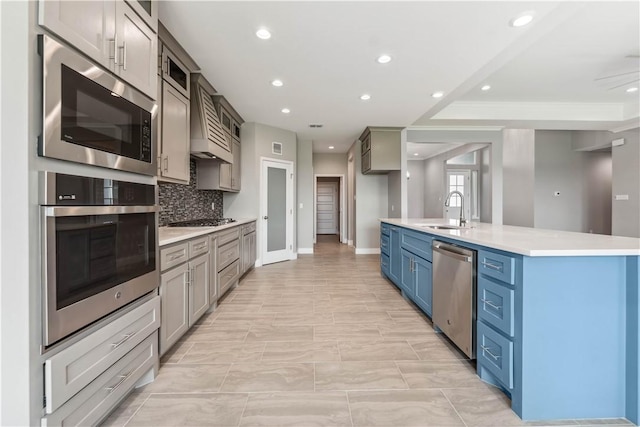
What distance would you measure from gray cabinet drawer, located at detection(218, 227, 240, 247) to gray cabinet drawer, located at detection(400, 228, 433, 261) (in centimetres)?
212

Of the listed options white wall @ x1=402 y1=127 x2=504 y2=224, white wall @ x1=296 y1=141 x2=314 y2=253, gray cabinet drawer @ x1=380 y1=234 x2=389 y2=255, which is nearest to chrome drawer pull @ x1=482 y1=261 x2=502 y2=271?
gray cabinet drawer @ x1=380 y1=234 x2=389 y2=255

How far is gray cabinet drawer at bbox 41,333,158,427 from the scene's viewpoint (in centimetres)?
111

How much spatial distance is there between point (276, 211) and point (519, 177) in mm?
6919

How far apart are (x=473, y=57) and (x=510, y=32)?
434 mm

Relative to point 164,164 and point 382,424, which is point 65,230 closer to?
point 164,164

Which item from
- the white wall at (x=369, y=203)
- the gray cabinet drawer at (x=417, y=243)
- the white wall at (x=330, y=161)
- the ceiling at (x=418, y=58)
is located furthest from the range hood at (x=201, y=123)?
the white wall at (x=330, y=161)

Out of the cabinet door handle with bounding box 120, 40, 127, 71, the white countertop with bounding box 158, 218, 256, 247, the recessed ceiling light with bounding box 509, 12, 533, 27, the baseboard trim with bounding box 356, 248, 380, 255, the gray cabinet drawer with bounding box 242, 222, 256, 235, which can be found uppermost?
the recessed ceiling light with bounding box 509, 12, 533, 27

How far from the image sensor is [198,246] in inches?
96.0

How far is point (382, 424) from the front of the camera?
4.59 feet

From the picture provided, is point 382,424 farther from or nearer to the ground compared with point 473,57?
nearer to the ground

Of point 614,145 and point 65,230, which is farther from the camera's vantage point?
point 614,145

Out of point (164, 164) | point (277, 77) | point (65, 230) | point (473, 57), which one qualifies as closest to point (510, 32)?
point (473, 57)

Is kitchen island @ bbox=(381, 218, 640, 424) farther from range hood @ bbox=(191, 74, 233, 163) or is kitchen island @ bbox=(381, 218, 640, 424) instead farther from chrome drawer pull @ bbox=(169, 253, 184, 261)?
range hood @ bbox=(191, 74, 233, 163)

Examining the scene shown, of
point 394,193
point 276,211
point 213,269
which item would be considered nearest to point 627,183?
point 394,193
